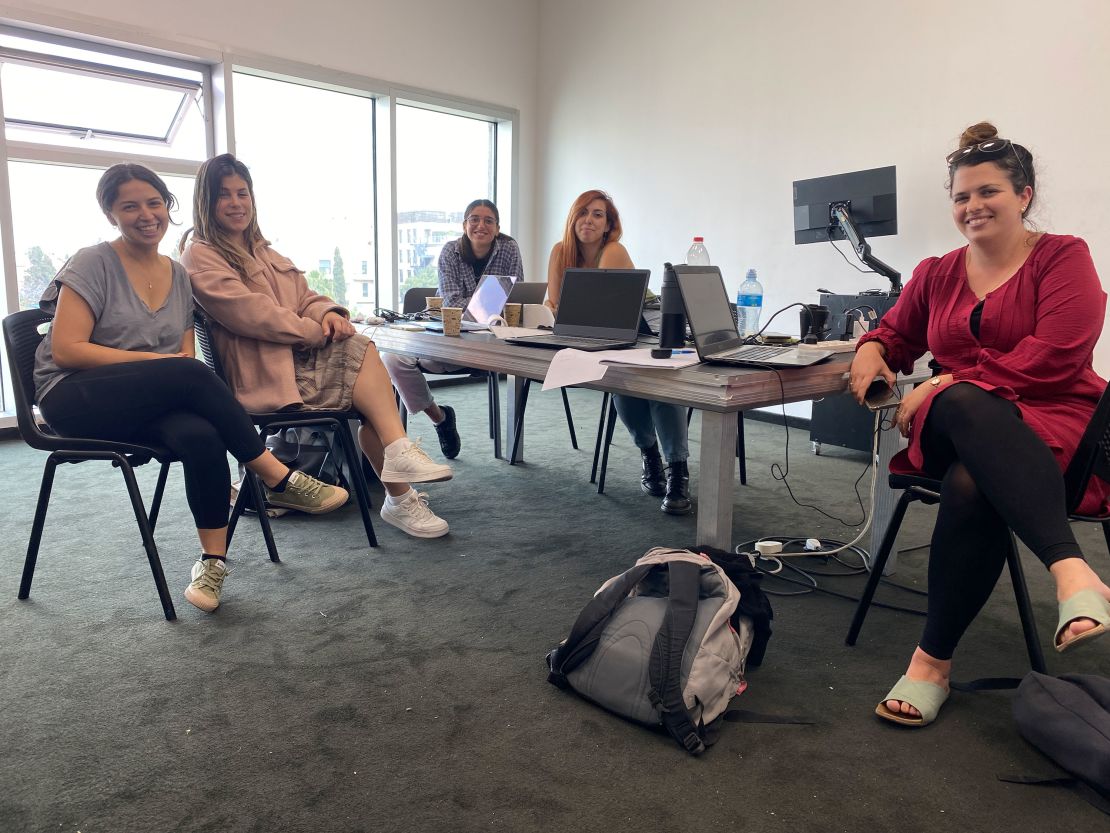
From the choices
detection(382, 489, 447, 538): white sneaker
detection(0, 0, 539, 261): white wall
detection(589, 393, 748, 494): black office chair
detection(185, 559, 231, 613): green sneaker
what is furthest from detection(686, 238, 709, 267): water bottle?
detection(185, 559, 231, 613): green sneaker

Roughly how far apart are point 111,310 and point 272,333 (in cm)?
39

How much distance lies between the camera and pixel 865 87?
3.91m

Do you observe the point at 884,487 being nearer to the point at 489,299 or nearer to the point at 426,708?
the point at 426,708

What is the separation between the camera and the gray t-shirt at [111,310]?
184 cm

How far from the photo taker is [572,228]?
9.81 feet

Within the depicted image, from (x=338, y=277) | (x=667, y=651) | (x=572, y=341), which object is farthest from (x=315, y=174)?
(x=667, y=651)

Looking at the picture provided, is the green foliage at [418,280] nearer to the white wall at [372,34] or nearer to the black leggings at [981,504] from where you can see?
the white wall at [372,34]

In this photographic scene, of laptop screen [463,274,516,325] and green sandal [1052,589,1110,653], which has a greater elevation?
laptop screen [463,274,516,325]

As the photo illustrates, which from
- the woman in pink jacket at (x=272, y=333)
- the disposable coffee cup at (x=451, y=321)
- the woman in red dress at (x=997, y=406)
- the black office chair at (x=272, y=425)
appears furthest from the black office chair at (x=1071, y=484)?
the black office chair at (x=272, y=425)

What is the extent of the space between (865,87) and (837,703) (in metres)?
3.43

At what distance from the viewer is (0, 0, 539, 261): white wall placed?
3756 millimetres

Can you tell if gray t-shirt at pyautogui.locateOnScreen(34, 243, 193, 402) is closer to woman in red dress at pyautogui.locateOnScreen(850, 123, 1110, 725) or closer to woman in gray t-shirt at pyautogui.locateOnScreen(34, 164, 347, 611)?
woman in gray t-shirt at pyautogui.locateOnScreen(34, 164, 347, 611)

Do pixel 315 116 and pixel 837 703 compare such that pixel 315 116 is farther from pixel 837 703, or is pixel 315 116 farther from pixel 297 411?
pixel 837 703

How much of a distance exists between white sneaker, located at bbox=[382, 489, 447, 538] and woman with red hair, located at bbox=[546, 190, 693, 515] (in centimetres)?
80
